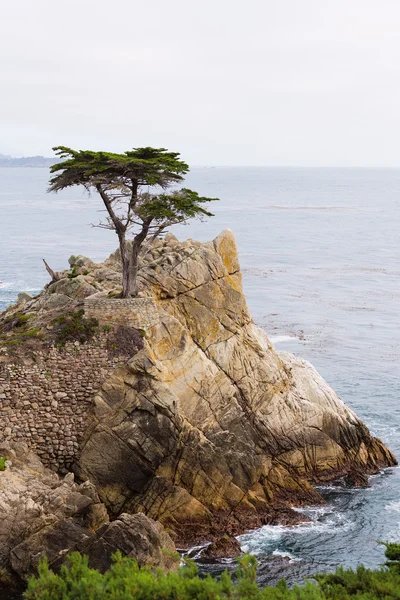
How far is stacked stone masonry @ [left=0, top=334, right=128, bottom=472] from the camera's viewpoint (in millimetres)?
32594

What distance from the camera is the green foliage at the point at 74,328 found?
34.3 m

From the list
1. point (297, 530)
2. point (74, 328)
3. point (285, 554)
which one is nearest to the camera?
point (285, 554)

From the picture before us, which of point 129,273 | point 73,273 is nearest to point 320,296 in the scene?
point 73,273

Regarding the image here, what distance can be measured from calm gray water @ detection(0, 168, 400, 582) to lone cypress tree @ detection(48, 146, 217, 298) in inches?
529

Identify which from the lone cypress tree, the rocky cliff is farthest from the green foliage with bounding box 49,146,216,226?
the rocky cliff

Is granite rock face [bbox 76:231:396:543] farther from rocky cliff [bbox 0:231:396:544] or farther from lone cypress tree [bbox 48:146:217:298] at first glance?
lone cypress tree [bbox 48:146:217:298]

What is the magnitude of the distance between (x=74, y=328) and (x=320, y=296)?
44.0 m

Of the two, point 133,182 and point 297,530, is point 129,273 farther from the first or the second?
point 297,530

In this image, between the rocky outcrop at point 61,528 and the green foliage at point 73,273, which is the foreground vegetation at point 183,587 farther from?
the green foliage at point 73,273

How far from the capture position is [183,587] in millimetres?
20656

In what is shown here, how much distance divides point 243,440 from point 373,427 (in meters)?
12.3

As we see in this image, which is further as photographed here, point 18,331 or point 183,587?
point 18,331

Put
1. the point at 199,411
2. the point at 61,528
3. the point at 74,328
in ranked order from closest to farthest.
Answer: the point at 61,528, the point at 74,328, the point at 199,411

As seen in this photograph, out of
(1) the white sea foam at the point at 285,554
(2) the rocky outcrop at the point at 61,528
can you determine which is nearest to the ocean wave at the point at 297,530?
(1) the white sea foam at the point at 285,554
